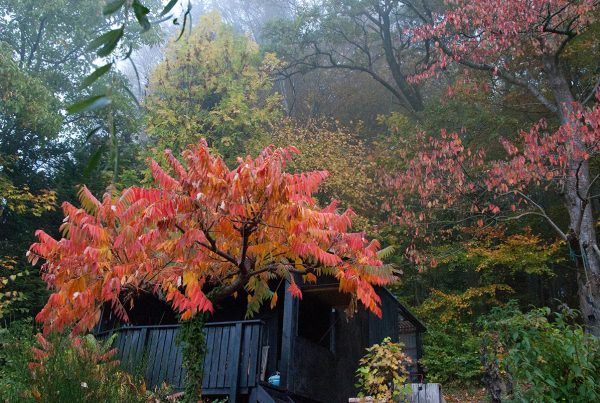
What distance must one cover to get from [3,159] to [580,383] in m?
16.0

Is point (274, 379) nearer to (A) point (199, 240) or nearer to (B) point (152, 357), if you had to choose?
(B) point (152, 357)

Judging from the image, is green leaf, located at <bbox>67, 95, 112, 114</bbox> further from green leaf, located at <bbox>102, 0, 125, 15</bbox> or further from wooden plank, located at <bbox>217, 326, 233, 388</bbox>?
wooden plank, located at <bbox>217, 326, 233, 388</bbox>

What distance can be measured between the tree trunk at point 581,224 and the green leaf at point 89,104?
940 centimetres

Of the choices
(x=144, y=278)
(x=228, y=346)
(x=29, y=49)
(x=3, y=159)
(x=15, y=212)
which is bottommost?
(x=228, y=346)

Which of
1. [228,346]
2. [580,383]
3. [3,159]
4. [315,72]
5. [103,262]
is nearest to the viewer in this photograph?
[580,383]

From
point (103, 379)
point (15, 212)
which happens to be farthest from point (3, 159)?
point (103, 379)

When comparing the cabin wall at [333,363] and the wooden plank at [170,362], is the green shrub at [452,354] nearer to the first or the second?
the cabin wall at [333,363]

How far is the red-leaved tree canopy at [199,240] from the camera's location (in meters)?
7.09

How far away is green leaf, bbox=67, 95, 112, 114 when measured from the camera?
993 mm

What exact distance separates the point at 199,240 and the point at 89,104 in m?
6.43

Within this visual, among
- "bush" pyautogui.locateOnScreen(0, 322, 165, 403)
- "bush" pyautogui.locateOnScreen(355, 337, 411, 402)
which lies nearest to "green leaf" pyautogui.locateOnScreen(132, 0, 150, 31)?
"bush" pyautogui.locateOnScreen(0, 322, 165, 403)

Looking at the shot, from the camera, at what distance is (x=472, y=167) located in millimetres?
16719

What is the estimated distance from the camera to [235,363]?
9180 mm

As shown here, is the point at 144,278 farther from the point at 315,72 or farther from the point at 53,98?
the point at 315,72
